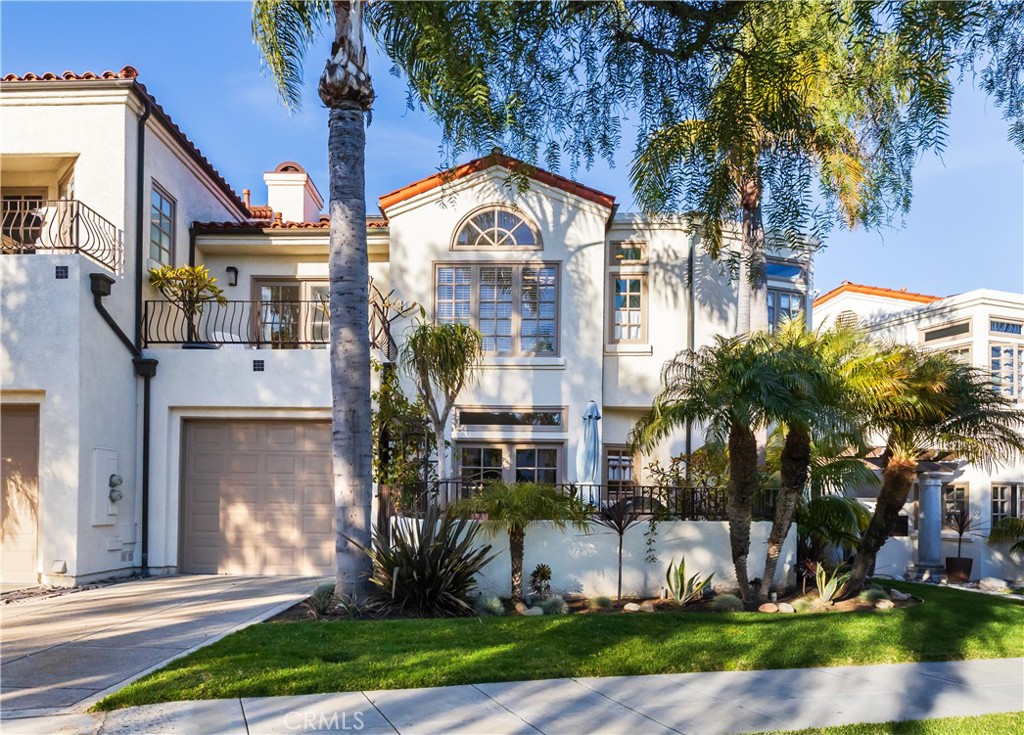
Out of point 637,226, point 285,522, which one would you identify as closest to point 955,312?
point 637,226

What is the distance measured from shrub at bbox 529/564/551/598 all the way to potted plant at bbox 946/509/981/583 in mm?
12557

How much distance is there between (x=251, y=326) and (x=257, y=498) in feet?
11.9

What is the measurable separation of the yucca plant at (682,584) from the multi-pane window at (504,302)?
5509mm

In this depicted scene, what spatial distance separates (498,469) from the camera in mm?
15680

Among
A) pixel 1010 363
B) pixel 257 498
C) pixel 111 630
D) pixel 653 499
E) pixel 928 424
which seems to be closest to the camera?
pixel 111 630

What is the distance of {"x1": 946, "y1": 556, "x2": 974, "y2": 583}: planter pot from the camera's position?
19.5 metres

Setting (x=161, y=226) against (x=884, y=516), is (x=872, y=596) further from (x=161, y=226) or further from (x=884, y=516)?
(x=161, y=226)

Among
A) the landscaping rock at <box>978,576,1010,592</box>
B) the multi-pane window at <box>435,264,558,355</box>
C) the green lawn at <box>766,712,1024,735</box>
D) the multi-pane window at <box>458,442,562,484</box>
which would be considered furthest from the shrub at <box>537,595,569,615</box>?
the landscaping rock at <box>978,576,1010,592</box>

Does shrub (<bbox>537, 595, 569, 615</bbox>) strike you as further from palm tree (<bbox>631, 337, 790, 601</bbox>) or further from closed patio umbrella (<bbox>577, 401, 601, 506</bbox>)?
closed patio umbrella (<bbox>577, 401, 601, 506</bbox>)

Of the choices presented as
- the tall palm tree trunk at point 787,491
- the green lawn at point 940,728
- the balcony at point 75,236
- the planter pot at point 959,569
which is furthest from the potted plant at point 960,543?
the balcony at point 75,236

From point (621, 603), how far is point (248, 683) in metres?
5.97

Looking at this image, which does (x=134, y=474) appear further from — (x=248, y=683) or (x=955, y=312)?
(x=955, y=312)

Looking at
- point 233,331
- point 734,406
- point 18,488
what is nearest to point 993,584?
point 734,406

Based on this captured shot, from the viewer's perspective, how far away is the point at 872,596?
11.6m
